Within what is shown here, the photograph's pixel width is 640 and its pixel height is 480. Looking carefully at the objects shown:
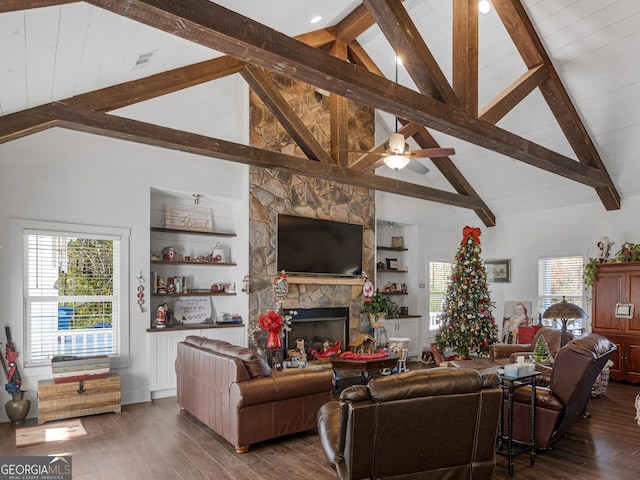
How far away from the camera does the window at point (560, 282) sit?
A: 8.26 metres

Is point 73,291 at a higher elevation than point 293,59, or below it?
below

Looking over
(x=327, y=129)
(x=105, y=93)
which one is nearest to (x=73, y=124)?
(x=105, y=93)

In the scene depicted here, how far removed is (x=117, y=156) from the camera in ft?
18.8

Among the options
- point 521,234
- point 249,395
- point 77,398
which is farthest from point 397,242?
point 77,398

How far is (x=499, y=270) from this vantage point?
9.59 meters

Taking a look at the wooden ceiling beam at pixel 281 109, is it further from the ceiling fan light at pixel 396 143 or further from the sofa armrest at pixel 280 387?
the sofa armrest at pixel 280 387

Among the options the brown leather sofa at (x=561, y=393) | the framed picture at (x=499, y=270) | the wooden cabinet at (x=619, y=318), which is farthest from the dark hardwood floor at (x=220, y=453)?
the framed picture at (x=499, y=270)

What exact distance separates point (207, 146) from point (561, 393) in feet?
15.1

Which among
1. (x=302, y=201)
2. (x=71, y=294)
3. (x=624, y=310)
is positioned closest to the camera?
(x=71, y=294)

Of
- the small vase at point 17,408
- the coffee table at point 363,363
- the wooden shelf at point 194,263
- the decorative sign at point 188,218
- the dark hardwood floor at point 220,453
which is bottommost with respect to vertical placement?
the dark hardwood floor at point 220,453

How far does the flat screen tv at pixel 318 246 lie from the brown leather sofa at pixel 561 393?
151 inches

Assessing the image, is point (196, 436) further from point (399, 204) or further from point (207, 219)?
point (399, 204)

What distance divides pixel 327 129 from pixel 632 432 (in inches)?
227

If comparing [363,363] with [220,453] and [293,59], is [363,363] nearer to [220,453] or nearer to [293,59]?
[220,453]
